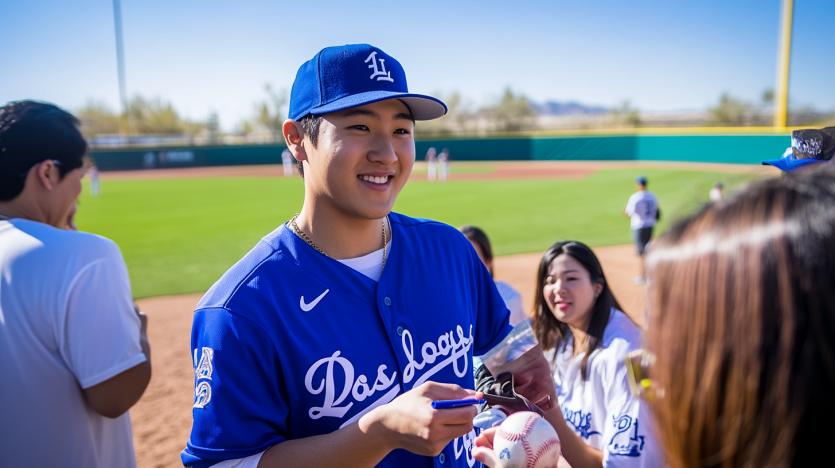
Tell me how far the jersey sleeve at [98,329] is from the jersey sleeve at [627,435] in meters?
2.02

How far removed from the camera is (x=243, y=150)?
135ft

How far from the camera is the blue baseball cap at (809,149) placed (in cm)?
166

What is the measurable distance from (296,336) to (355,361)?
193 millimetres

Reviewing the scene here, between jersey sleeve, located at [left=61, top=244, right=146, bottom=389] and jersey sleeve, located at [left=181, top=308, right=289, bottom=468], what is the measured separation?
65 centimetres

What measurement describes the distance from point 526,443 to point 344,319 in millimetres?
627

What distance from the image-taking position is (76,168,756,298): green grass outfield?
11867 mm

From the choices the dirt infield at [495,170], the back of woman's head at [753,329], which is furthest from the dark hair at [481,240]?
the dirt infield at [495,170]

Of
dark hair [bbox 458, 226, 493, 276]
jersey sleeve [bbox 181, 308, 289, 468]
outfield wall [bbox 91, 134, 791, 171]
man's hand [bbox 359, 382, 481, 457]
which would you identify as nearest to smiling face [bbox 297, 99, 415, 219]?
jersey sleeve [bbox 181, 308, 289, 468]

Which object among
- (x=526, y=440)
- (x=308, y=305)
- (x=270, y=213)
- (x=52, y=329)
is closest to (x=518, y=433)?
(x=526, y=440)

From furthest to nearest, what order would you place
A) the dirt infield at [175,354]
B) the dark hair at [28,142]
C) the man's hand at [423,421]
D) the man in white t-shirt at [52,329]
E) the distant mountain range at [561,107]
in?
1. the distant mountain range at [561,107]
2. the dirt infield at [175,354]
3. the dark hair at [28,142]
4. the man in white t-shirt at [52,329]
5. the man's hand at [423,421]

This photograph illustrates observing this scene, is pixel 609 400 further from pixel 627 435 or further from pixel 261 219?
pixel 261 219

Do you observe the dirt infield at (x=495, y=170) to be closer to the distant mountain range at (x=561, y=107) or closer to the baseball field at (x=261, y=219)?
the baseball field at (x=261, y=219)

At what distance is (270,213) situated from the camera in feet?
59.7

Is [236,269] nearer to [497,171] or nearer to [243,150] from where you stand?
[497,171]
